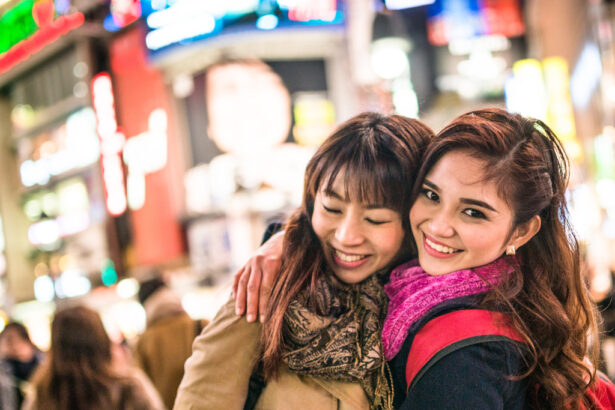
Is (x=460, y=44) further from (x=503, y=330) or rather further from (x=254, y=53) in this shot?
(x=503, y=330)

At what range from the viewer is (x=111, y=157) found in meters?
11.3

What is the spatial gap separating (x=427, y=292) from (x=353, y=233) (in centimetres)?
39

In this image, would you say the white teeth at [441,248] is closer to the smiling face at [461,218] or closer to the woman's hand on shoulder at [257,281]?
the smiling face at [461,218]

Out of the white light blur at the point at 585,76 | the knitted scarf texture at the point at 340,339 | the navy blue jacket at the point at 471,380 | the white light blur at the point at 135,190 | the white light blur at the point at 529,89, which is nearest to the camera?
the navy blue jacket at the point at 471,380

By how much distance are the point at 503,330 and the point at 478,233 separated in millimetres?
332

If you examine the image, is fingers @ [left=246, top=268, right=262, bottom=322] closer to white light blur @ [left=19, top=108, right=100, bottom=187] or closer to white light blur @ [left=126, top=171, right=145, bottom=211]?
white light blur @ [left=126, top=171, right=145, bottom=211]

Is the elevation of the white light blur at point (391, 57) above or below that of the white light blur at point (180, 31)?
below

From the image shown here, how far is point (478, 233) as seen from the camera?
199 centimetres

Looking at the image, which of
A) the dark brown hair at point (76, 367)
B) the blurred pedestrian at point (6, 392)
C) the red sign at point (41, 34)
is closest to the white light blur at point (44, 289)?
the red sign at point (41, 34)

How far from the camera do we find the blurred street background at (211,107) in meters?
9.30

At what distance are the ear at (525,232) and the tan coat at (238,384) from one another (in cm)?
77

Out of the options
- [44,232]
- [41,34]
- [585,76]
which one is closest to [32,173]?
[44,232]

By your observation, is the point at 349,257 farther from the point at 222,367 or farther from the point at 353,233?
the point at 222,367

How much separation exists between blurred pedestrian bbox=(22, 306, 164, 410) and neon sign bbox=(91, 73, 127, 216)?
25.6ft
